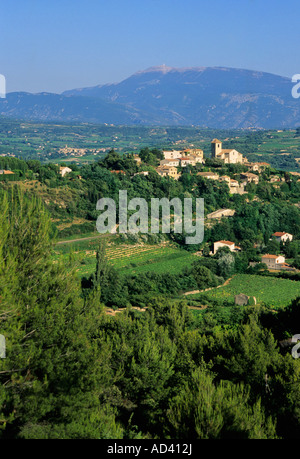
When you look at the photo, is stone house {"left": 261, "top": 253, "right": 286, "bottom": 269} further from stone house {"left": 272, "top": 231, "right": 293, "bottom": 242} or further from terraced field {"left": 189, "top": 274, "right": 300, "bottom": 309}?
stone house {"left": 272, "top": 231, "right": 293, "bottom": 242}

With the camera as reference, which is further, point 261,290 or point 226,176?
point 226,176

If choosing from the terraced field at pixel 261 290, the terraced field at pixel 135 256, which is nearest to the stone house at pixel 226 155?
the terraced field at pixel 135 256

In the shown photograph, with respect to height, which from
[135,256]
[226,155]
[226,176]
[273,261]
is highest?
[226,155]

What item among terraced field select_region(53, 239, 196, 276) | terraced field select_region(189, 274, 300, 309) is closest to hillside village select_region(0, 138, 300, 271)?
terraced field select_region(53, 239, 196, 276)

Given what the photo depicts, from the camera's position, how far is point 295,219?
36.4 metres

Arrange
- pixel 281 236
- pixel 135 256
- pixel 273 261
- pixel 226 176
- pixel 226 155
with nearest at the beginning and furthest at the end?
pixel 135 256
pixel 273 261
pixel 281 236
pixel 226 176
pixel 226 155

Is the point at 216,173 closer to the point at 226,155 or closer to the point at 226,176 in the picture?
the point at 226,176

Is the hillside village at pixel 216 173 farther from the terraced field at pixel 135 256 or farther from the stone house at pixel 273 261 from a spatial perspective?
the terraced field at pixel 135 256

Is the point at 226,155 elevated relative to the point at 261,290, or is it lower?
elevated

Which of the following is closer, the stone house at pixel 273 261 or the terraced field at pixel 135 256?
the terraced field at pixel 135 256

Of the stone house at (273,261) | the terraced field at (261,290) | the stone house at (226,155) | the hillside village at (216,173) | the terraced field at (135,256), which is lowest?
the terraced field at (261,290)

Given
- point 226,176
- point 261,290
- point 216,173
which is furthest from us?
Answer: point 216,173

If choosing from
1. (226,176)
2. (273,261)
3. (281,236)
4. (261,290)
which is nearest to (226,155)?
(226,176)
